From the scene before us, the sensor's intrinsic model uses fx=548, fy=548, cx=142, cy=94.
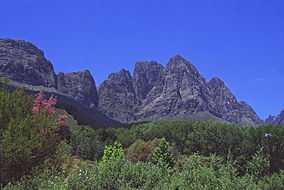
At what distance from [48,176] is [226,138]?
3094 inches

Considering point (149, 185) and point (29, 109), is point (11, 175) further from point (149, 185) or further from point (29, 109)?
point (149, 185)

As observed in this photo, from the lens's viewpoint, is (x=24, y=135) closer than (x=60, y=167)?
Yes

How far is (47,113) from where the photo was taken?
12203mm

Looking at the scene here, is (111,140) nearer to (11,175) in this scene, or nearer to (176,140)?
(176,140)

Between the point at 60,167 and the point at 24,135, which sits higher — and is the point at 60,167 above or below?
below

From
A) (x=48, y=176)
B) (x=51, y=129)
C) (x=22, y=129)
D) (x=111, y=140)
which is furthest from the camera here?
(x=111, y=140)

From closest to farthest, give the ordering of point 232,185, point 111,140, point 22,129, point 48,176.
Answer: point 232,185 → point 48,176 → point 22,129 → point 111,140

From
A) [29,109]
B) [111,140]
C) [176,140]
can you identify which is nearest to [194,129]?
[176,140]

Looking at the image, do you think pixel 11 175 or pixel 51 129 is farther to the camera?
pixel 51 129

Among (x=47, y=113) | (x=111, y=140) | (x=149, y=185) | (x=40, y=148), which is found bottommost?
(x=149, y=185)

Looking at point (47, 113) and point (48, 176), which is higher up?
point (47, 113)

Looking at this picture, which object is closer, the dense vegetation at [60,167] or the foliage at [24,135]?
the dense vegetation at [60,167]

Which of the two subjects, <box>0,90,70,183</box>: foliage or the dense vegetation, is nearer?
the dense vegetation

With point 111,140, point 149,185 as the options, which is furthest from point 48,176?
point 111,140
